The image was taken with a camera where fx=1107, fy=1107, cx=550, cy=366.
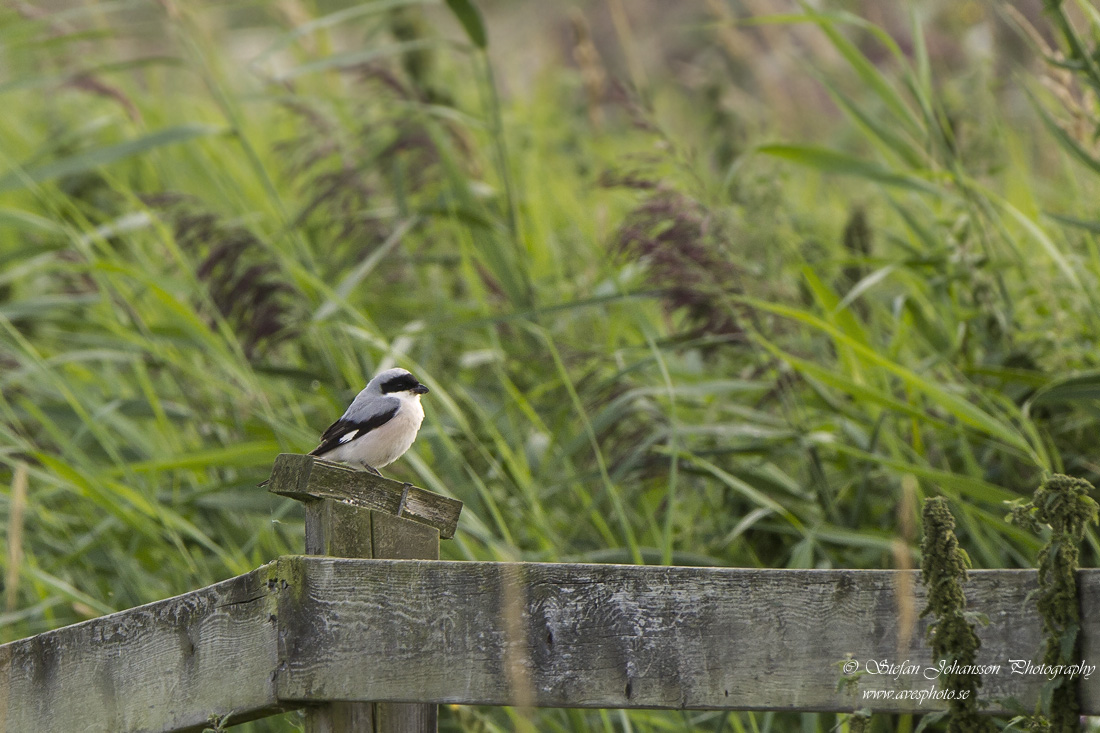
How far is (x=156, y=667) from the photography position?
77.0 inches

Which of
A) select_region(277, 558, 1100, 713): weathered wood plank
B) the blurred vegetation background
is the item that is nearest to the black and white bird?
the blurred vegetation background

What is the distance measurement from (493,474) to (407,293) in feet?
5.18

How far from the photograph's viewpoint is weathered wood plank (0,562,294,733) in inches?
69.7

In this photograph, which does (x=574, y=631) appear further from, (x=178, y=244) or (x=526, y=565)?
(x=178, y=244)

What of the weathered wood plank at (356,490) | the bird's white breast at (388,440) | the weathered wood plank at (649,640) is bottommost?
the weathered wood plank at (649,640)

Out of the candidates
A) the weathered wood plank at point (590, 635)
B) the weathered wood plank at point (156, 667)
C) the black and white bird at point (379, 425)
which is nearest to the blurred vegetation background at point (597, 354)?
the weathered wood plank at point (156, 667)

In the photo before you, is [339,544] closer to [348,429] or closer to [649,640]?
[649,640]

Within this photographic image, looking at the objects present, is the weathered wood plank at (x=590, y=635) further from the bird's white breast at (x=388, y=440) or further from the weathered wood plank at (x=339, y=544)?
the bird's white breast at (x=388, y=440)

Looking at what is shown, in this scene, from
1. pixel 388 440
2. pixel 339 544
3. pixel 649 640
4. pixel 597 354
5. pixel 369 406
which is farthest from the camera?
pixel 597 354

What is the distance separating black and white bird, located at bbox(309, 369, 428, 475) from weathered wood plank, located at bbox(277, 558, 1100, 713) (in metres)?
0.69

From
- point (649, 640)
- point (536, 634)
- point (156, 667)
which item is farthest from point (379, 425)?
point (649, 640)

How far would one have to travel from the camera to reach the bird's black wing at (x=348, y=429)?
2424 mm

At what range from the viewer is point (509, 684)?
1657 mm

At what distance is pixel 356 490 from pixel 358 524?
61mm
